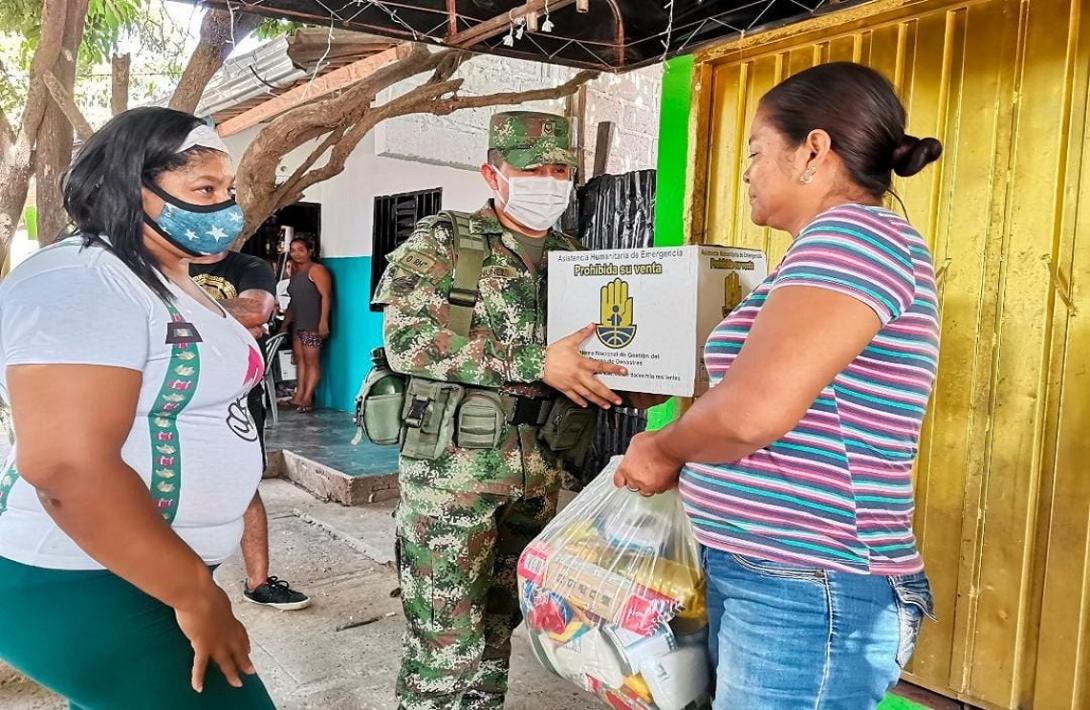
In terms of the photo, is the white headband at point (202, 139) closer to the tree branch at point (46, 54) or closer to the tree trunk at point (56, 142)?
the tree trunk at point (56, 142)

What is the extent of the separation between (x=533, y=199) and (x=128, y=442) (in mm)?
1406

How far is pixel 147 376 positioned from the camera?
130 centimetres

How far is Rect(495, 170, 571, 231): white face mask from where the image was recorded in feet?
7.90

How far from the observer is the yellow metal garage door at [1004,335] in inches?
91.2

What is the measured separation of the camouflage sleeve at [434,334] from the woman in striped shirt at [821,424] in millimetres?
866

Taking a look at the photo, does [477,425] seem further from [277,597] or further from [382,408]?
[277,597]

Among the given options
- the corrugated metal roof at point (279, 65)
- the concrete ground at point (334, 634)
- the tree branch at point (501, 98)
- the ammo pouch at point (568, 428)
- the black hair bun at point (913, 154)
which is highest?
the corrugated metal roof at point (279, 65)

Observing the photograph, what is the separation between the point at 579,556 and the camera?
165cm

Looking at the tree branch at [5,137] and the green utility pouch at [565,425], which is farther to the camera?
the tree branch at [5,137]

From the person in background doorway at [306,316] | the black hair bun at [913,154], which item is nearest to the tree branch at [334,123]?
the black hair bun at [913,154]

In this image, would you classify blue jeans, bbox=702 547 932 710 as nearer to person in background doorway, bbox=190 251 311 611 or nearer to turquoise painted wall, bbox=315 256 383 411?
person in background doorway, bbox=190 251 311 611

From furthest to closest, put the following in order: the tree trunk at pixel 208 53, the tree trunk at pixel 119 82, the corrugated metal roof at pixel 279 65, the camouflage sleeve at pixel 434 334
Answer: the corrugated metal roof at pixel 279 65, the tree trunk at pixel 119 82, the tree trunk at pixel 208 53, the camouflage sleeve at pixel 434 334

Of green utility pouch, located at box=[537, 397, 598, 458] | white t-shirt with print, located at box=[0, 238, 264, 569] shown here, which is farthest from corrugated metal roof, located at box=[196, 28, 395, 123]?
white t-shirt with print, located at box=[0, 238, 264, 569]

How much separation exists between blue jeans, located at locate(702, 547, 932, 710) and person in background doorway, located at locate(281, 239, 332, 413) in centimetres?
812
